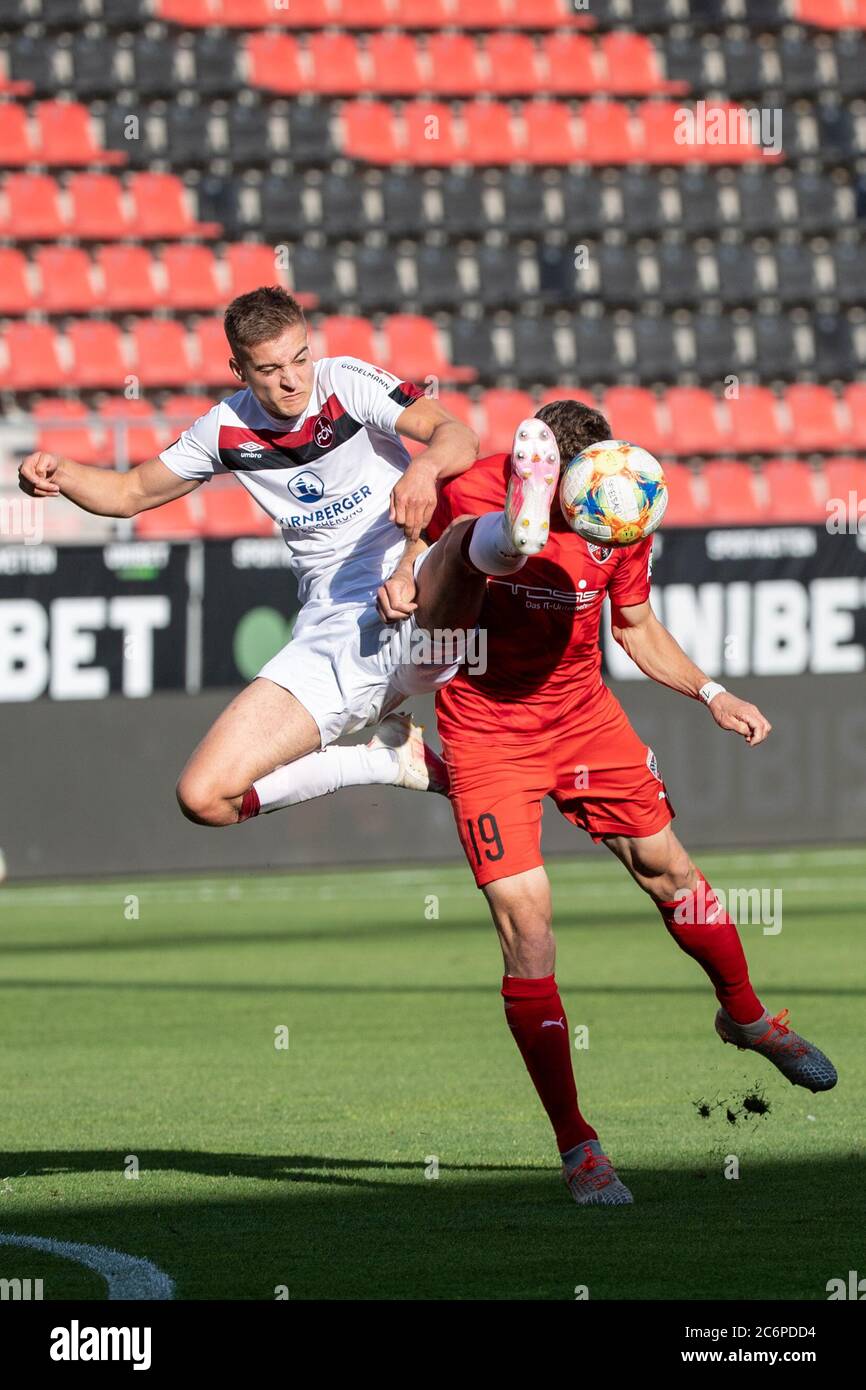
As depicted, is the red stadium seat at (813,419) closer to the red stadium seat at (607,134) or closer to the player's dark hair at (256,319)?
the red stadium seat at (607,134)

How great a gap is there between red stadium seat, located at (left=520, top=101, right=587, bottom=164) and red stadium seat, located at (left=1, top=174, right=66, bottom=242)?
5690 millimetres

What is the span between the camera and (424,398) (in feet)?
24.4

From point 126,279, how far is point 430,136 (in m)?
4.13

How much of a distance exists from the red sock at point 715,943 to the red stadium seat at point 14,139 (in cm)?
1951

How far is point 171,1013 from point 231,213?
606 inches

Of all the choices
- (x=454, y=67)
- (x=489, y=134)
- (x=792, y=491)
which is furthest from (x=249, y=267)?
(x=792, y=491)

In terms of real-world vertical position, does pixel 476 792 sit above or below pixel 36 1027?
above

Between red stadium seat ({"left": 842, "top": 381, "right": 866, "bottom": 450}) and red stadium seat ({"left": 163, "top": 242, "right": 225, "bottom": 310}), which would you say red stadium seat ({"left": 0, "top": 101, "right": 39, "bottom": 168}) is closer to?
red stadium seat ({"left": 163, "top": 242, "right": 225, "bottom": 310})

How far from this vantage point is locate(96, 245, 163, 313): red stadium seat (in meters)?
24.7

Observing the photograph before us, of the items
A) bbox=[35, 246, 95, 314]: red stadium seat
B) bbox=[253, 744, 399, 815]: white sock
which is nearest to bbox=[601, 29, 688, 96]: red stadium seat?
bbox=[35, 246, 95, 314]: red stadium seat

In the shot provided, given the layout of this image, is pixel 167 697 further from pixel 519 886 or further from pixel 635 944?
pixel 519 886

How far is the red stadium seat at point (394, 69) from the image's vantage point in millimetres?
26500

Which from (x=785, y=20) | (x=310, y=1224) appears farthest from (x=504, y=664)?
(x=785, y=20)

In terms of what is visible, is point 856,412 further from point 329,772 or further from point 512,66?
point 329,772
